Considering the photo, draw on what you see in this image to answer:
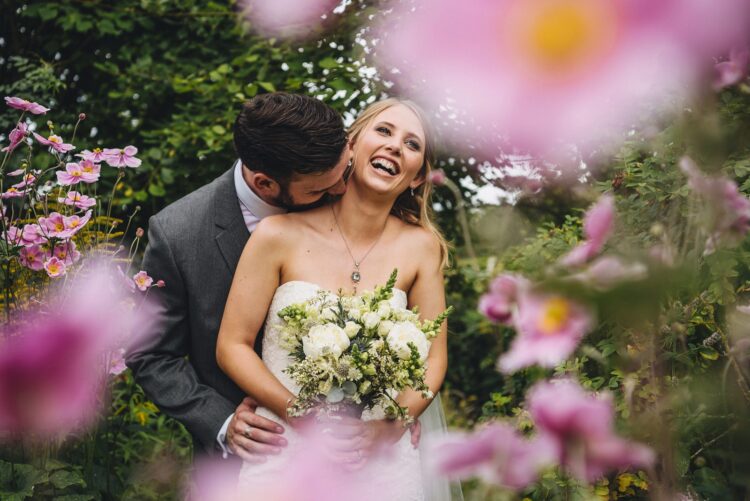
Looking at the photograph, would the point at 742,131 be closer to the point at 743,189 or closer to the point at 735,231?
the point at 735,231

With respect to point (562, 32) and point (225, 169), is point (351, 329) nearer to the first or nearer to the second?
point (562, 32)

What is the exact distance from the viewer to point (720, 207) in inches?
20.0

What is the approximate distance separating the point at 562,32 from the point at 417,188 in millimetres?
2252

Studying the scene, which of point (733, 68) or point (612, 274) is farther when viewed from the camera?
point (733, 68)

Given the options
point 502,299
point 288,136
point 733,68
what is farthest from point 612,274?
point 288,136

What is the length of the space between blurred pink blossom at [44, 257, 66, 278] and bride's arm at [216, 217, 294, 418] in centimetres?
52

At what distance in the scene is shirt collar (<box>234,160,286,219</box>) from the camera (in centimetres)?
231

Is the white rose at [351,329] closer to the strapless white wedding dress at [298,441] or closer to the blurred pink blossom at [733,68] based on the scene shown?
the strapless white wedding dress at [298,441]

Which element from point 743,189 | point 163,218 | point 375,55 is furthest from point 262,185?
point 743,189

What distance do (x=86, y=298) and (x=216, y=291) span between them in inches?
76.7

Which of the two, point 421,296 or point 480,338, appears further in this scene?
point 480,338

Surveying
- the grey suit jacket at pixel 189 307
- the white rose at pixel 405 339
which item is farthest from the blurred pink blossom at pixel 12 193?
the white rose at pixel 405 339

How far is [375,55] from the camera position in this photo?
10.0 feet

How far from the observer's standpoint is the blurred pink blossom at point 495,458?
16.8 inches
